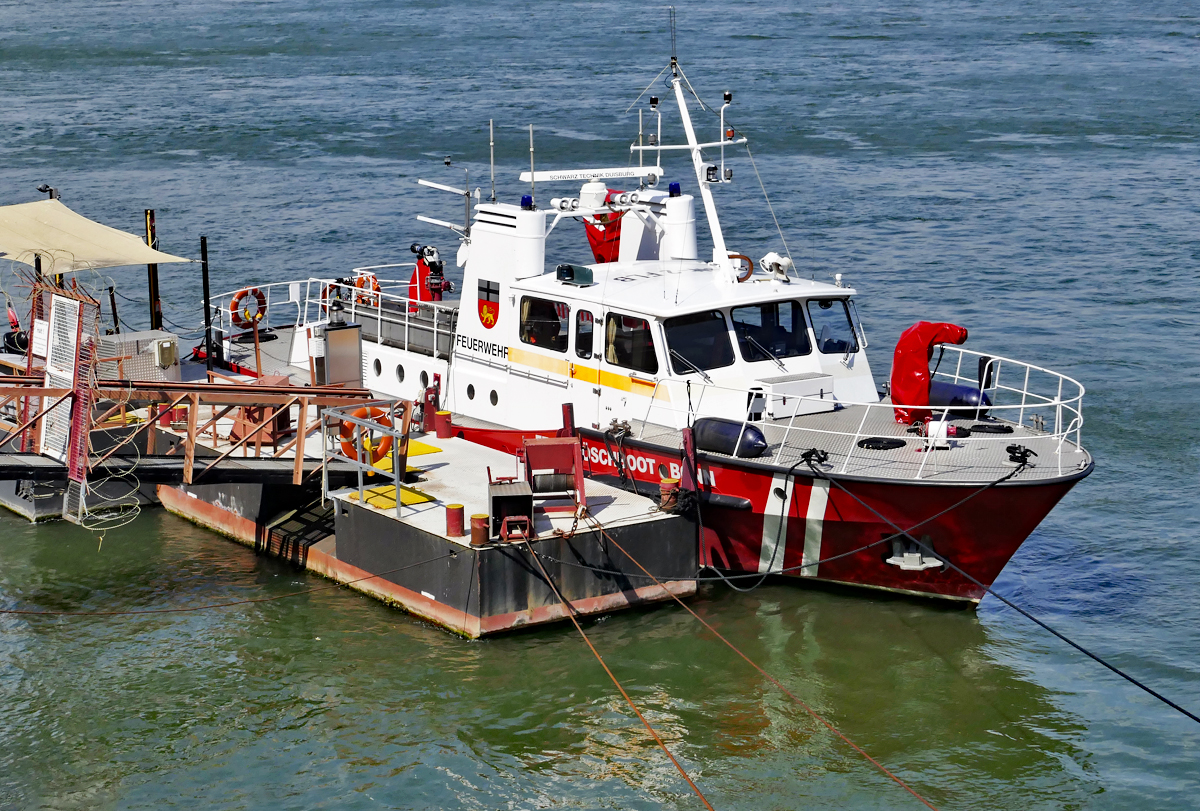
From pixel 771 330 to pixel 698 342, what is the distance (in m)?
1.08

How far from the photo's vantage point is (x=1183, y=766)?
12.9 metres

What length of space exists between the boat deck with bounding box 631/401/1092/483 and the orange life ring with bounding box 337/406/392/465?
10.6 feet

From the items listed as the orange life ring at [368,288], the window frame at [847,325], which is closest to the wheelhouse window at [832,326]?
the window frame at [847,325]

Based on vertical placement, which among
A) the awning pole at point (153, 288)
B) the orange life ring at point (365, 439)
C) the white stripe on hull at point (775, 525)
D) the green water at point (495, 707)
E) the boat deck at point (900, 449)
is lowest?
the green water at point (495, 707)

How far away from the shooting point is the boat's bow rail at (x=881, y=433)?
598 inches

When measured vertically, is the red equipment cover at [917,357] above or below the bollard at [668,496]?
above

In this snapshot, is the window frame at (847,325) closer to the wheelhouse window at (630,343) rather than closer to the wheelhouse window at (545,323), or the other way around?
the wheelhouse window at (630,343)

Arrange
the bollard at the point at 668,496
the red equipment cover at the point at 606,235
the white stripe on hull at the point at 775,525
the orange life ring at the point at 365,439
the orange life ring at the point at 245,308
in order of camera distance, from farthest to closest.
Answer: the orange life ring at the point at 245,308 < the red equipment cover at the point at 606,235 < the orange life ring at the point at 365,439 < the bollard at the point at 668,496 < the white stripe on hull at the point at 775,525

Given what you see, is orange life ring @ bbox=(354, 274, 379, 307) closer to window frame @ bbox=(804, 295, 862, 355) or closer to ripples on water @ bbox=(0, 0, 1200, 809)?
ripples on water @ bbox=(0, 0, 1200, 809)

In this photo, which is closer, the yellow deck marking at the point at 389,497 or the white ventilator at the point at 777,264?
the yellow deck marking at the point at 389,497

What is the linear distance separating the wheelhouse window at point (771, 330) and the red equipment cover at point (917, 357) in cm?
148

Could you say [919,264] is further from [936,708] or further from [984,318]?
[936,708]

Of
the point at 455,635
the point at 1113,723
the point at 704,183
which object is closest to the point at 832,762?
the point at 1113,723

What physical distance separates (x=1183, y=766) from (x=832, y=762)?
3.37 metres
